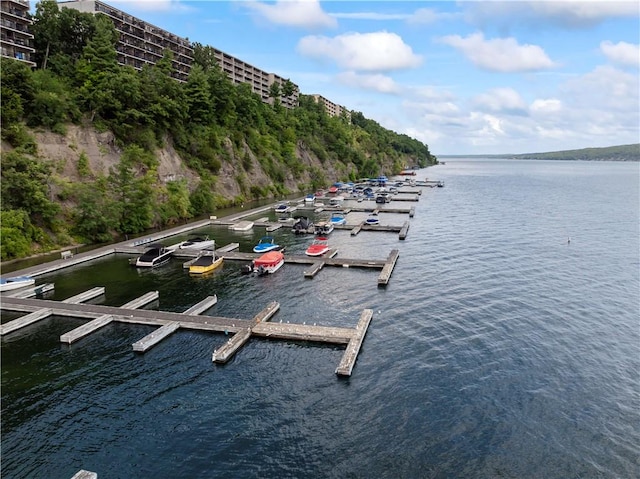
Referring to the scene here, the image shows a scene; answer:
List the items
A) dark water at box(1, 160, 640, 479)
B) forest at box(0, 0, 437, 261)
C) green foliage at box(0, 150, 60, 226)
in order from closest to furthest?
dark water at box(1, 160, 640, 479) → green foliage at box(0, 150, 60, 226) → forest at box(0, 0, 437, 261)

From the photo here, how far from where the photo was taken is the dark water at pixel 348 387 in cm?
2216

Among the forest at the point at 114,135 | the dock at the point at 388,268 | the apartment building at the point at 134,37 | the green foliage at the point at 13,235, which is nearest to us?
the dock at the point at 388,268

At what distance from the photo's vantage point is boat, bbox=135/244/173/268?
5422cm

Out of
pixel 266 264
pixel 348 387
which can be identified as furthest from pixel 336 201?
pixel 348 387

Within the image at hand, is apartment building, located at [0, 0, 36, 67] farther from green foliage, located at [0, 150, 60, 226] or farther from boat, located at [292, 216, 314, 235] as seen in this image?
boat, located at [292, 216, 314, 235]

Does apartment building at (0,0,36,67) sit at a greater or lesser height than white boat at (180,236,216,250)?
greater

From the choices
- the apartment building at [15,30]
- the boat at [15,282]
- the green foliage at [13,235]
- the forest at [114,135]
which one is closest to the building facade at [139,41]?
the forest at [114,135]

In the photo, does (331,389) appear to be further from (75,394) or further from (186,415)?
(75,394)

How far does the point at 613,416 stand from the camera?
86.9ft

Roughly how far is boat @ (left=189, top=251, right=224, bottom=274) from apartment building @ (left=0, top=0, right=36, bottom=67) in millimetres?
58902

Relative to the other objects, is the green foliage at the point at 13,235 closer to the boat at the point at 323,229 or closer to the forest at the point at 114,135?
the forest at the point at 114,135

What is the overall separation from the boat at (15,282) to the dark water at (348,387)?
2.63m

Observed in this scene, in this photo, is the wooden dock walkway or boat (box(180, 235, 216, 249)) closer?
the wooden dock walkway

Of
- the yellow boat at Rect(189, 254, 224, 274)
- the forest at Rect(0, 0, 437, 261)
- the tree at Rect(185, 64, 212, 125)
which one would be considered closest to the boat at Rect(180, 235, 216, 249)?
the yellow boat at Rect(189, 254, 224, 274)
